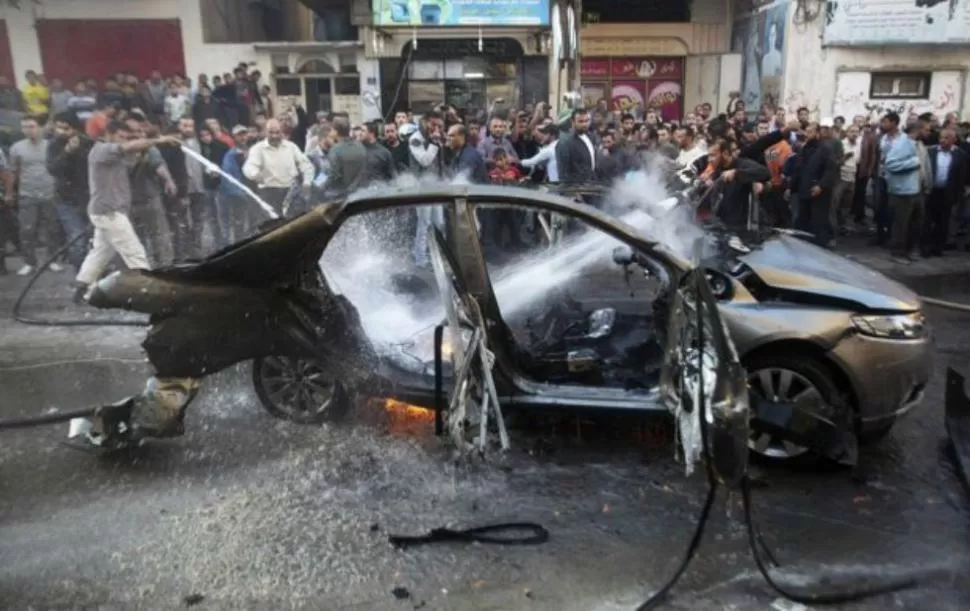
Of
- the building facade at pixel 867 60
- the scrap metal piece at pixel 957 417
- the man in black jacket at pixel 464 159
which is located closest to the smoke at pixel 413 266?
the scrap metal piece at pixel 957 417

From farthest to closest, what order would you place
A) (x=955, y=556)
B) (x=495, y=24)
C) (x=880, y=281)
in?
(x=495, y=24)
(x=880, y=281)
(x=955, y=556)

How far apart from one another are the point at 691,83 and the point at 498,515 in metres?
22.1

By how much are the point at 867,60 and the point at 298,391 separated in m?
A: 18.7

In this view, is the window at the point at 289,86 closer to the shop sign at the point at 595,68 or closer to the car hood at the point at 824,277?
the shop sign at the point at 595,68

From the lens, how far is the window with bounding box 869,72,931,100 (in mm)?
19422

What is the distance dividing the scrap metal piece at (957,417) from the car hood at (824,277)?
58 centimetres

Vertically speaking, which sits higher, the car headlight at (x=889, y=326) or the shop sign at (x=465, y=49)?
the shop sign at (x=465, y=49)

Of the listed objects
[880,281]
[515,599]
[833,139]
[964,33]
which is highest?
[964,33]

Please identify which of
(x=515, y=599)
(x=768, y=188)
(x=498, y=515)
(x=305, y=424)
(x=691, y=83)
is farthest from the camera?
(x=691, y=83)

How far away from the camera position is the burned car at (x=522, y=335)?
429 centimetres

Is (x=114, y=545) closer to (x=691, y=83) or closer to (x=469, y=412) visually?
(x=469, y=412)

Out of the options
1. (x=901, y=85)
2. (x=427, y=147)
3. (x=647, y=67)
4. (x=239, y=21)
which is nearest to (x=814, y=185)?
(x=427, y=147)

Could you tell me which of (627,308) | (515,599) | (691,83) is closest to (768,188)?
(627,308)

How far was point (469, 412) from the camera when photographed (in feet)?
13.9
